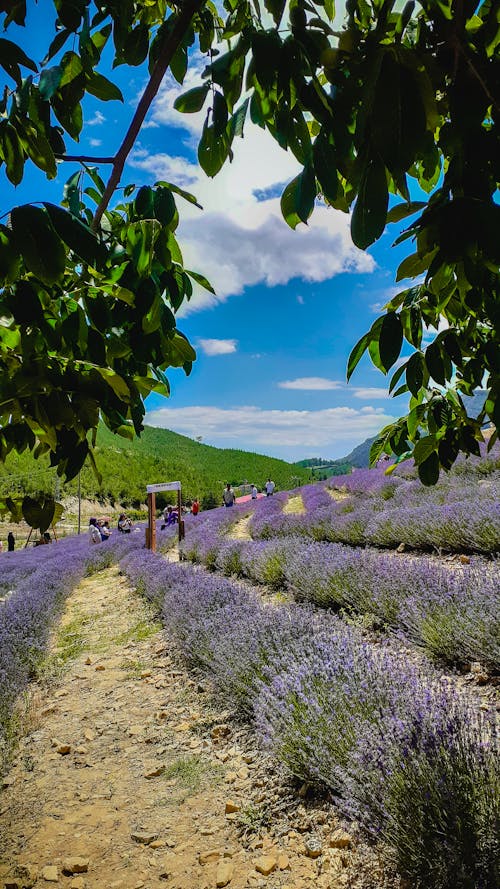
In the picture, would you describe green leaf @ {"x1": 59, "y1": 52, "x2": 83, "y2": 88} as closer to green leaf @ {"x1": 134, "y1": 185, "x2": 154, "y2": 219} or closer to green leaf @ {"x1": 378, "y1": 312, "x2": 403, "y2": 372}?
green leaf @ {"x1": 134, "y1": 185, "x2": 154, "y2": 219}

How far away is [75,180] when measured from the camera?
1.10 meters

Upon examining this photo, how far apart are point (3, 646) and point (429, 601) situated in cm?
377

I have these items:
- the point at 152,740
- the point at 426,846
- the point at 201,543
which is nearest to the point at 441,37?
the point at 426,846

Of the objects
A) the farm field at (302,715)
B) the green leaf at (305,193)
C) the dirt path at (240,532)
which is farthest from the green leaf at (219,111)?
the dirt path at (240,532)

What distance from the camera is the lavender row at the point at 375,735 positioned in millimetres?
1746

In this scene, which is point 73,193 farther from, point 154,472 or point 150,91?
point 154,472

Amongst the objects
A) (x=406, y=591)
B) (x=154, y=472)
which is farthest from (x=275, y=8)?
(x=154, y=472)

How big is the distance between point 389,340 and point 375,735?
6.57 feet

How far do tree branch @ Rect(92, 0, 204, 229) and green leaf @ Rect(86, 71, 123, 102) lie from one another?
4 cm

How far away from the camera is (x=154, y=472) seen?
44.3 m

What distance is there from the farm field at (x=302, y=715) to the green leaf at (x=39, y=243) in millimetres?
2023

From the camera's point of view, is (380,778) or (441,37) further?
(380,778)

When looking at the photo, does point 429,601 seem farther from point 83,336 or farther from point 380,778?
point 83,336

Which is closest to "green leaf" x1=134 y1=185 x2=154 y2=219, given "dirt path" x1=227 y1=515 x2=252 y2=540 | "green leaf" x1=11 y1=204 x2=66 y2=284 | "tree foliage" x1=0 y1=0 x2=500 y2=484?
"tree foliage" x1=0 y1=0 x2=500 y2=484
